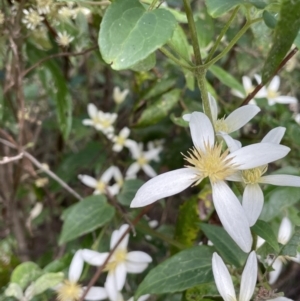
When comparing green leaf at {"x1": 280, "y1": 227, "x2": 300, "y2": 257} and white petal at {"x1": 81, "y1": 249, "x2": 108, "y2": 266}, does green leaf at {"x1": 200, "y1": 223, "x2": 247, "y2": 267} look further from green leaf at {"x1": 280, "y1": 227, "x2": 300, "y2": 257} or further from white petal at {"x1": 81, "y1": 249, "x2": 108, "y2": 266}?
white petal at {"x1": 81, "y1": 249, "x2": 108, "y2": 266}

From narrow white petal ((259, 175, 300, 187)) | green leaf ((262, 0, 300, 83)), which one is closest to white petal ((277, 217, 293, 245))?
narrow white petal ((259, 175, 300, 187))

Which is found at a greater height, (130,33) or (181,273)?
(130,33)

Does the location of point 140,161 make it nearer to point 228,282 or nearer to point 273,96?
point 273,96

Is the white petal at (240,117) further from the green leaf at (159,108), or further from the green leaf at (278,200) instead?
the green leaf at (159,108)

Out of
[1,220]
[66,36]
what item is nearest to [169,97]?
[66,36]

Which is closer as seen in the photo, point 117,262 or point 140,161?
point 117,262

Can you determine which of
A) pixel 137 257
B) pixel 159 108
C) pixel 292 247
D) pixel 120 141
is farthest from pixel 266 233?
pixel 120 141
